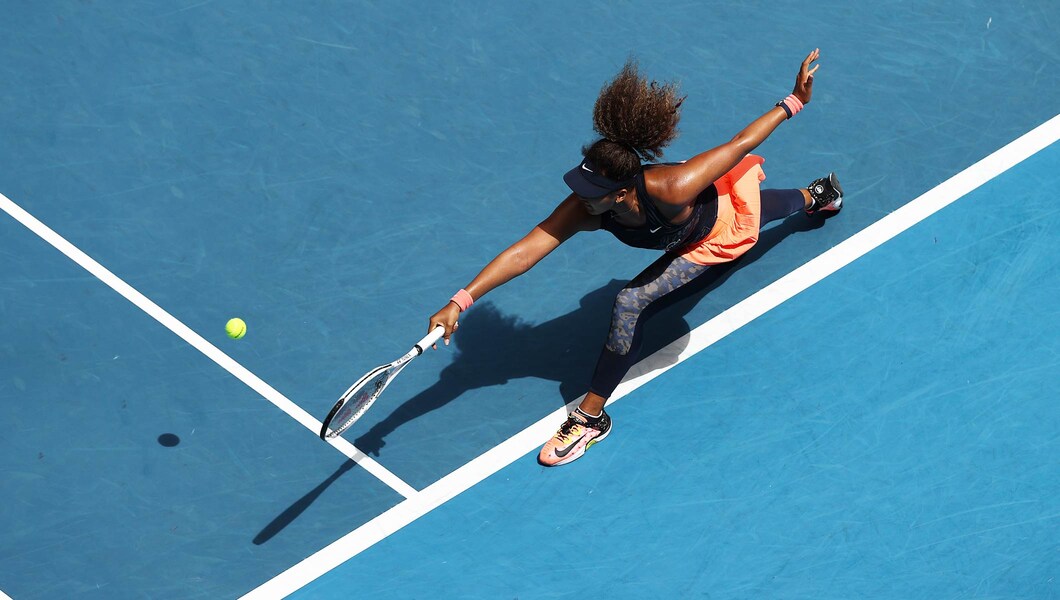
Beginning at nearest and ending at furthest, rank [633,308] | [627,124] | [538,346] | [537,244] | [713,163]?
[627,124]
[713,163]
[537,244]
[633,308]
[538,346]

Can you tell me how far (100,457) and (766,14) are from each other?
5645 millimetres

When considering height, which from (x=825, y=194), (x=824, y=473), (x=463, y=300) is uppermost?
(x=825, y=194)

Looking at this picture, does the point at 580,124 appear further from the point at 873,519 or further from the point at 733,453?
the point at 873,519

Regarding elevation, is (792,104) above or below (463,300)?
above

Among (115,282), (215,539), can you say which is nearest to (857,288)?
(215,539)

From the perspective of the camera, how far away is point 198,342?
7375 mm

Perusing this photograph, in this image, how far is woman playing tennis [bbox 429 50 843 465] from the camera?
5.82 metres

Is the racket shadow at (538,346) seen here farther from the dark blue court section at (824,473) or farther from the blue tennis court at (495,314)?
the dark blue court section at (824,473)

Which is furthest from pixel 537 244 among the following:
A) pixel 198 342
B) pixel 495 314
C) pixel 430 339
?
pixel 198 342

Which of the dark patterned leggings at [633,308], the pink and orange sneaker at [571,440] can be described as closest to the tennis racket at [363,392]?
the dark patterned leggings at [633,308]

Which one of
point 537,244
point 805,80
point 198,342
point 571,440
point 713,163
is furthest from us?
point 198,342

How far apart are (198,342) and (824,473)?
4084 millimetres

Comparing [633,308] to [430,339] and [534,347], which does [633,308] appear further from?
[430,339]

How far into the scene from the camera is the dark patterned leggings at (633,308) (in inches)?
258
